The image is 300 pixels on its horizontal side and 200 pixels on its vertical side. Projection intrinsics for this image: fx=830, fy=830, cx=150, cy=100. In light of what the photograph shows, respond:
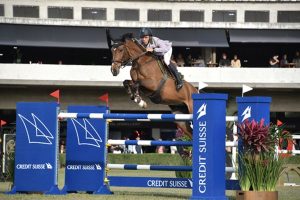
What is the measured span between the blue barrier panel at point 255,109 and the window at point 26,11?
116ft

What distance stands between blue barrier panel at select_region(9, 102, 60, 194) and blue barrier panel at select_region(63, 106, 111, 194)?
18.6 inches

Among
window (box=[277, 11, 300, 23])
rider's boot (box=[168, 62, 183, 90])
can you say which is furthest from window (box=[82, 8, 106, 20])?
rider's boot (box=[168, 62, 183, 90])

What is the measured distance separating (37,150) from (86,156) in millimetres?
791

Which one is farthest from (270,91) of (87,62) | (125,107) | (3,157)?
(3,157)

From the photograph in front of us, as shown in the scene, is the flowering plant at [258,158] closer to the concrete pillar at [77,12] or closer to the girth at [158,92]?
the girth at [158,92]

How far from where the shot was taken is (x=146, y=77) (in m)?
13.6

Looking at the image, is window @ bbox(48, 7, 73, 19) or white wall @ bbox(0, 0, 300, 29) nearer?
white wall @ bbox(0, 0, 300, 29)

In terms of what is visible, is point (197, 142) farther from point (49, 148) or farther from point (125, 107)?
point (125, 107)

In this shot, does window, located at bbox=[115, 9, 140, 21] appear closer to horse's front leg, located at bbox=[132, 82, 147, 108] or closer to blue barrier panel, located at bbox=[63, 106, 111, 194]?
horse's front leg, located at bbox=[132, 82, 147, 108]

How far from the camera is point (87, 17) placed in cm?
4512

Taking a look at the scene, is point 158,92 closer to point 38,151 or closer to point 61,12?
point 38,151

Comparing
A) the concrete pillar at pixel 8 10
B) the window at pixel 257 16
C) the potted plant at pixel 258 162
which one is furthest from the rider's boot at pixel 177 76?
the window at pixel 257 16

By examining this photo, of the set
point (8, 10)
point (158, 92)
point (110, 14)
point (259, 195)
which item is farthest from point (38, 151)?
point (110, 14)

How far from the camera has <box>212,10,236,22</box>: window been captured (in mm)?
45688
